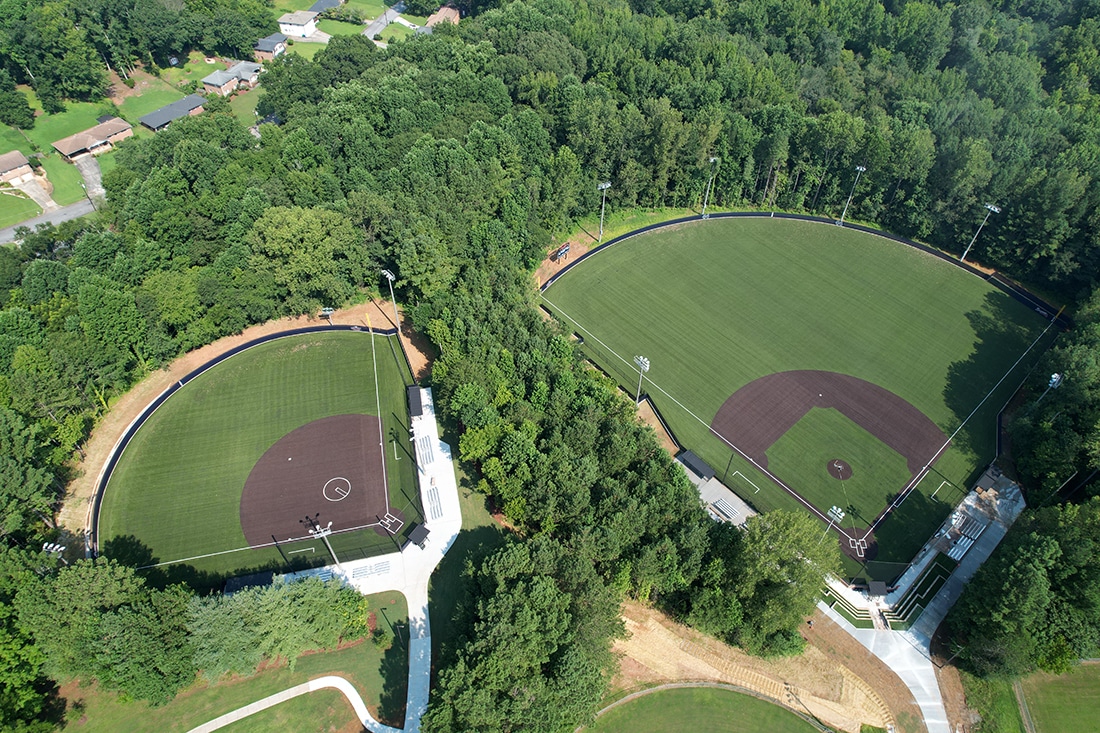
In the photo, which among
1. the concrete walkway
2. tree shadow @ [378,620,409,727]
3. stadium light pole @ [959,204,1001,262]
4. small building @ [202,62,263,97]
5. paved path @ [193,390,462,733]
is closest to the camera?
tree shadow @ [378,620,409,727]

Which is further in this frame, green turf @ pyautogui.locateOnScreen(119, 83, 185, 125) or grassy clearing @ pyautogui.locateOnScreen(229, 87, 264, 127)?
grassy clearing @ pyautogui.locateOnScreen(229, 87, 264, 127)

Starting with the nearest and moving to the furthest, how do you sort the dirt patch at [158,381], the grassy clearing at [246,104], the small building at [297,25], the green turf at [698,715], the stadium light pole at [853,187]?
the green turf at [698,715] < the dirt patch at [158,381] < the stadium light pole at [853,187] < the grassy clearing at [246,104] < the small building at [297,25]

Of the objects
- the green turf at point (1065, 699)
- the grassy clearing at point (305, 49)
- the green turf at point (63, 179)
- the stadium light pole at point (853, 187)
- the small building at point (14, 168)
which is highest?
the stadium light pole at point (853, 187)

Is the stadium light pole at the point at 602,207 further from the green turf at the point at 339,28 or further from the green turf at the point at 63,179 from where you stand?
the green turf at the point at 339,28

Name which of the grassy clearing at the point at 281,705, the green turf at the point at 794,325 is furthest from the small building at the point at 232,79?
the grassy clearing at the point at 281,705

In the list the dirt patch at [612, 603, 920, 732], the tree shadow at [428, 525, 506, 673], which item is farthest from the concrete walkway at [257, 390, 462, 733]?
the dirt patch at [612, 603, 920, 732]

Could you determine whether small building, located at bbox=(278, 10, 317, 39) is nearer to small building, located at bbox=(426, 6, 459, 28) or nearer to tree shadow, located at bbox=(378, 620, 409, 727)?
small building, located at bbox=(426, 6, 459, 28)

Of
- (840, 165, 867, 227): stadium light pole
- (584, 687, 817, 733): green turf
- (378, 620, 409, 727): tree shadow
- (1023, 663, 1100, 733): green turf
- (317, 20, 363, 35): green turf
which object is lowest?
(378, 620, 409, 727): tree shadow

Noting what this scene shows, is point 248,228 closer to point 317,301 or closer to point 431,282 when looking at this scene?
point 317,301
